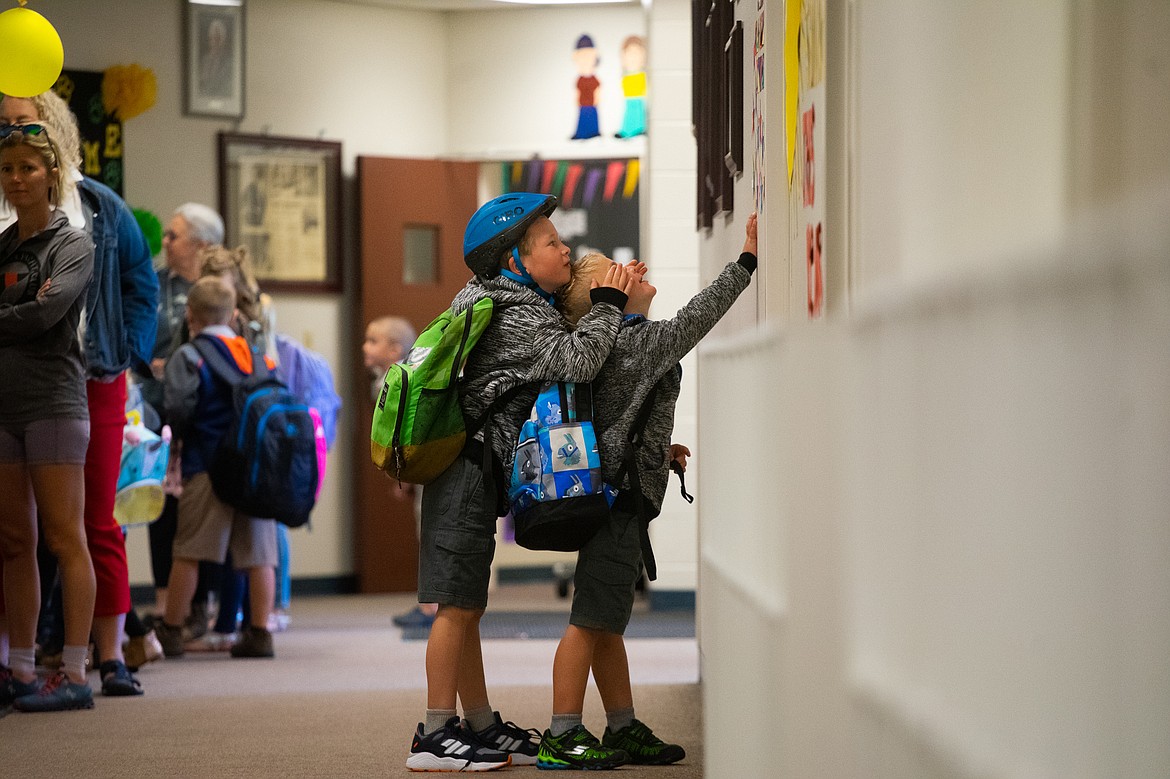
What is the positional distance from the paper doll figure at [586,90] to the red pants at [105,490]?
3.81 m

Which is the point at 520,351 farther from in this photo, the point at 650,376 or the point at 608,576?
the point at 608,576

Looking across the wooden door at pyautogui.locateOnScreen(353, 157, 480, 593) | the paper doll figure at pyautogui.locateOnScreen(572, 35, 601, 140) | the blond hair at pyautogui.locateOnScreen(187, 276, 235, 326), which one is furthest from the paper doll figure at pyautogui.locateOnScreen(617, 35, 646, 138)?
A: the blond hair at pyautogui.locateOnScreen(187, 276, 235, 326)

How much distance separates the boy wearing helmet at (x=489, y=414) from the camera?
259 cm

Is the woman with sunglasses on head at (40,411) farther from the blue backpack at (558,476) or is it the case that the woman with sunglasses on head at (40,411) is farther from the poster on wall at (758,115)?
the poster on wall at (758,115)

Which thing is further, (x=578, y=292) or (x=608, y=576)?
(x=578, y=292)

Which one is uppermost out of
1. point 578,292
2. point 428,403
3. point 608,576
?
point 578,292

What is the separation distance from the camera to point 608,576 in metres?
2.61

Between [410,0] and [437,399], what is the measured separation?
4.85 metres

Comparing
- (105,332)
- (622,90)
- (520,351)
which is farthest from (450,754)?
(622,90)

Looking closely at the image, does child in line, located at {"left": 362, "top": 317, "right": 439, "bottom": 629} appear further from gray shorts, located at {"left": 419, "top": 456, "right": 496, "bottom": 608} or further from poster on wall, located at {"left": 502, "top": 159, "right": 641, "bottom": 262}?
gray shorts, located at {"left": 419, "top": 456, "right": 496, "bottom": 608}

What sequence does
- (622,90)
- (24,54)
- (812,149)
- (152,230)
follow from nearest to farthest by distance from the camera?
1. (812,149)
2. (24,54)
3. (152,230)
4. (622,90)

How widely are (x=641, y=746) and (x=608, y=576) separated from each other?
14.1 inches

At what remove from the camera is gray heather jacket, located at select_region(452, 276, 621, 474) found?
8.34 ft

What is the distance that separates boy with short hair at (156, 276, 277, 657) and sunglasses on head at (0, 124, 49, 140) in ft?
3.99
